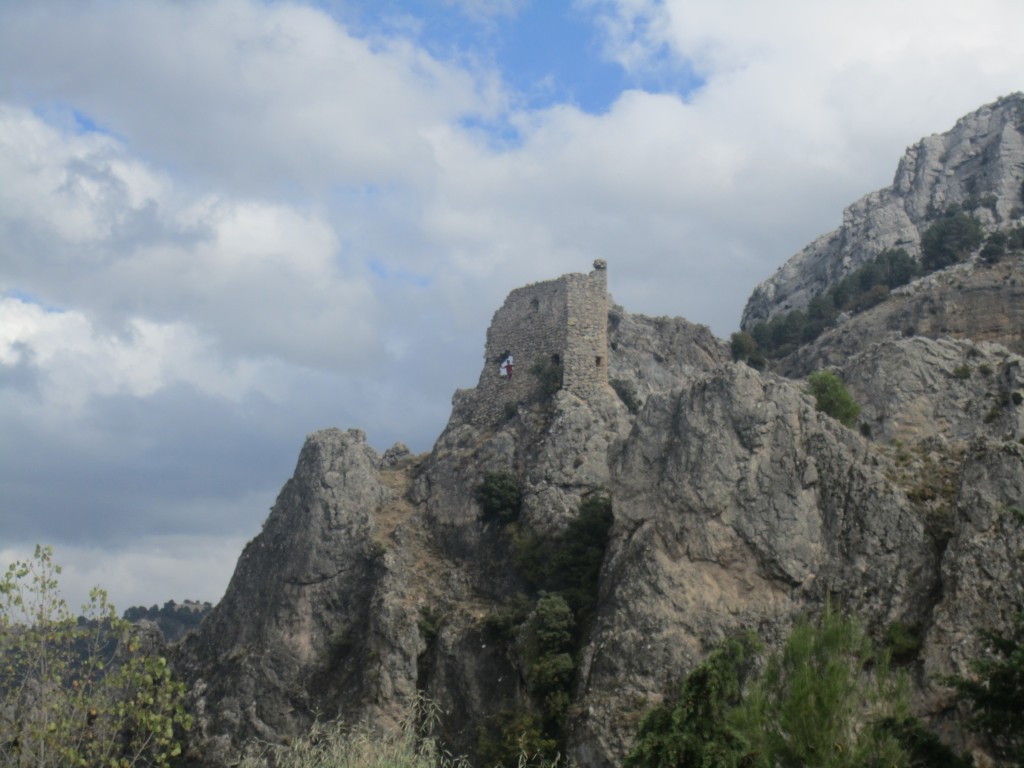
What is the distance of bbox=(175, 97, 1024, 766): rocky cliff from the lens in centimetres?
4359

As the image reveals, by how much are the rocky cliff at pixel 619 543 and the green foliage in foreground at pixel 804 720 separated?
9.27m

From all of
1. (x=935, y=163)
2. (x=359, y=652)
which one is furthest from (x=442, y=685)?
(x=935, y=163)

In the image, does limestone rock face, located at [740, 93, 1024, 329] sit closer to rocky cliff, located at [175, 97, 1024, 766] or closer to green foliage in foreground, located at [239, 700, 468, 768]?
rocky cliff, located at [175, 97, 1024, 766]

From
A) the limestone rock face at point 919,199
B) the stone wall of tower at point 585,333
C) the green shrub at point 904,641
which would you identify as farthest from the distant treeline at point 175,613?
the green shrub at point 904,641

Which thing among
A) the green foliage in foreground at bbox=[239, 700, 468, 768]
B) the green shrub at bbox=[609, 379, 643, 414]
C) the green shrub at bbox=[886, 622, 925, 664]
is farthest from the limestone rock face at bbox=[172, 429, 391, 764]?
the green shrub at bbox=[886, 622, 925, 664]

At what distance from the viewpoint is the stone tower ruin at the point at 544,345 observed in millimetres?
61250

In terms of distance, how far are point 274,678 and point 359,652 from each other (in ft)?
13.1

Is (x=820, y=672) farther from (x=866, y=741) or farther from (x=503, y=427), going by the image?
(x=503, y=427)

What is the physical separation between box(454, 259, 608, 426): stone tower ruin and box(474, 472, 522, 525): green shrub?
206 inches

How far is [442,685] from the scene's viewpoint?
50062mm

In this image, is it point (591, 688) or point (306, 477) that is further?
point (306, 477)

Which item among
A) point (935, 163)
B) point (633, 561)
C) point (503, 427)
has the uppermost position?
point (935, 163)

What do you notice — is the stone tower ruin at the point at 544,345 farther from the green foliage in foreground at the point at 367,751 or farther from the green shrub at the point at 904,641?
the green shrub at the point at 904,641

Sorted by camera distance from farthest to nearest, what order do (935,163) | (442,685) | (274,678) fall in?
(935,163) → (274,678) → (442,685)
